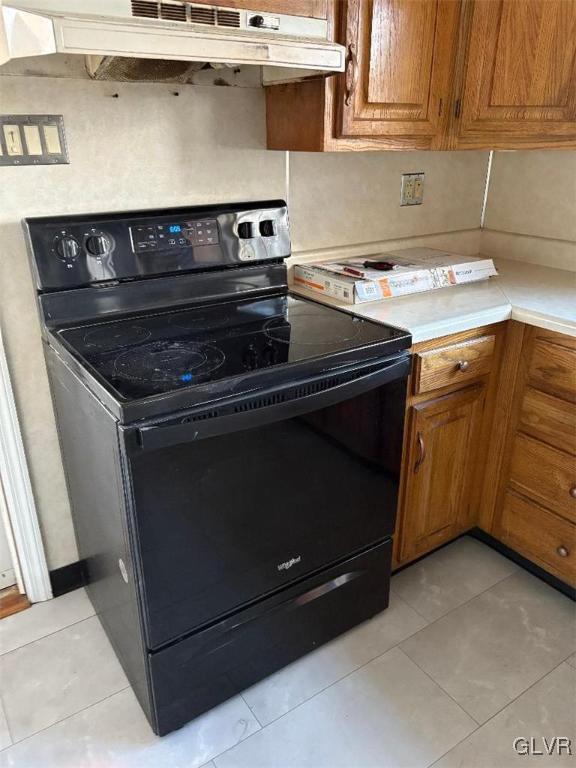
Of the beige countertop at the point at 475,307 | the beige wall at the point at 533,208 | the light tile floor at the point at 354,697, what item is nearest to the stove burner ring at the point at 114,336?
the beige countertop at the point at 475,307

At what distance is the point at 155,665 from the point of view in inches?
49.4

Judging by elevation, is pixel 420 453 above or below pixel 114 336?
below

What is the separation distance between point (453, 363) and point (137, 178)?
0.97m

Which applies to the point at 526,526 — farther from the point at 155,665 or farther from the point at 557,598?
the point at 155,665

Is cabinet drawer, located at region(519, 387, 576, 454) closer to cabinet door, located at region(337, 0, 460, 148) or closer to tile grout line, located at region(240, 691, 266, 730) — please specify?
cabinet door, located at region(337, 0, 460, 148)

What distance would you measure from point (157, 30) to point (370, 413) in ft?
2.90

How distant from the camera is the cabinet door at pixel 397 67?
1.41m

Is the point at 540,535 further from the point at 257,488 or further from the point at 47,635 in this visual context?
the point at 47,635

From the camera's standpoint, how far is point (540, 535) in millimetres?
1744

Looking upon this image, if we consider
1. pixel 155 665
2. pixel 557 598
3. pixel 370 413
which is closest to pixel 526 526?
pixel 557 598

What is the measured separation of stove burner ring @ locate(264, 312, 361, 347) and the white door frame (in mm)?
696

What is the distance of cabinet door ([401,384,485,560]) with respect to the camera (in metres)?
1.62

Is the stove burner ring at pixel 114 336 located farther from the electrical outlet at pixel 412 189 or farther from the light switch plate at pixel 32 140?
the electrical outlet at pixel 412 189

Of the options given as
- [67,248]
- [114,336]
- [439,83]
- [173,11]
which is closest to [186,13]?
[173,11]
